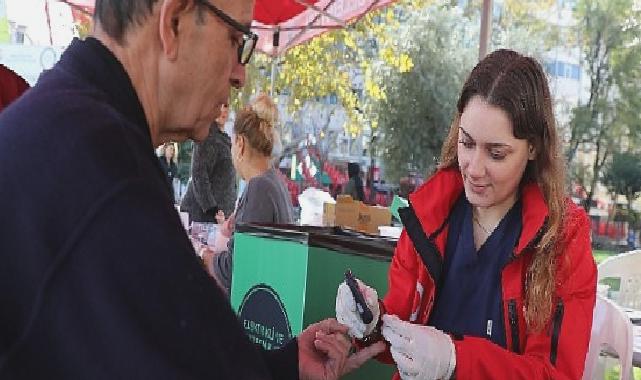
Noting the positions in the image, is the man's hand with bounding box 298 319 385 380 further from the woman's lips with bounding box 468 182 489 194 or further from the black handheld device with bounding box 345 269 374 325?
the woman's lips with bounding box 468 182 489 194

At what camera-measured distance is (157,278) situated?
34.8 inches

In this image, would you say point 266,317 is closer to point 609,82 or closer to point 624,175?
point 624,175

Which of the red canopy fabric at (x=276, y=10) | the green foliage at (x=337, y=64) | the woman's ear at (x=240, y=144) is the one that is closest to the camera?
the woman's ear at (x=240, y=144)

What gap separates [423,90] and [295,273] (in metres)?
7.25

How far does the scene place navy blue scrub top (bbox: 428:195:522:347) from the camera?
1832 millimetres

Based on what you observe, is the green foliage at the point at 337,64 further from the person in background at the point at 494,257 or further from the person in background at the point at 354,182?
the person in background at the point at 494,257

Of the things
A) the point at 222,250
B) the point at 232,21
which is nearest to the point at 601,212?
the point at 222,250

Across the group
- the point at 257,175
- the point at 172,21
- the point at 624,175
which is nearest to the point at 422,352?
the point at 172,21

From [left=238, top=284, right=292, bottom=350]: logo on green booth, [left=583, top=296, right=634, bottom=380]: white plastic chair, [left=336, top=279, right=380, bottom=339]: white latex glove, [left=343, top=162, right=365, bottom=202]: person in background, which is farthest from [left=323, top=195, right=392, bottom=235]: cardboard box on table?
[left=343, top=162, right=365, bottom=202]: person in background

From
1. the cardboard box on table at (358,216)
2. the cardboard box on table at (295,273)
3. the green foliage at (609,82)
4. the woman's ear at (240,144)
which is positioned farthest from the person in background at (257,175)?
the green foliage at (609,82)

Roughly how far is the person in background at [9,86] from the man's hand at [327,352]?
999mm

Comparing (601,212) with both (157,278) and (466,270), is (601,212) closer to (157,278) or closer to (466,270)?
(466,270)

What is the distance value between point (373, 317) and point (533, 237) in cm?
41

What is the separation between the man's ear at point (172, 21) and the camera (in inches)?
41.3
